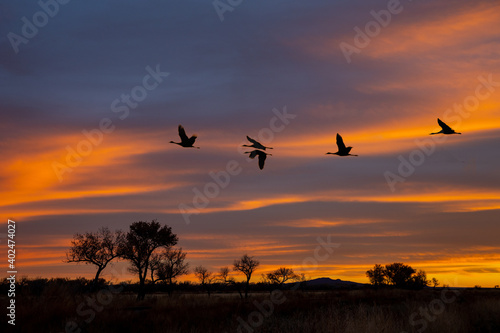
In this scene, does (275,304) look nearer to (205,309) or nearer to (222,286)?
(205,309)

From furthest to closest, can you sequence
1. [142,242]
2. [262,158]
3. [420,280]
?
[420,280]
[142,242]
[262,158]

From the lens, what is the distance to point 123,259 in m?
52.9

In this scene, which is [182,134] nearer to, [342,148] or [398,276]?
[342,148]

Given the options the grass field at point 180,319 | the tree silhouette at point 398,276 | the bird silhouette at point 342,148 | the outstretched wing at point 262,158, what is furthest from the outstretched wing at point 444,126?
the tree silhouette at point 398,276

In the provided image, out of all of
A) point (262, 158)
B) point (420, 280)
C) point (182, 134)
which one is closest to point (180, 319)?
point (262, 158)

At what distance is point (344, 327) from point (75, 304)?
946cm

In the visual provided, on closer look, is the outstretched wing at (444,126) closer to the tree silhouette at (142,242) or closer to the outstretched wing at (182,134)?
the outstretched wing at (182,134)

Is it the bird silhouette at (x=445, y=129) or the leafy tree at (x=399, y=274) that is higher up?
the bird silhouette at (x=445, y=129)

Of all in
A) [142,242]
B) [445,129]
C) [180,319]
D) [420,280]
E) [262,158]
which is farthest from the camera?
[420,280]

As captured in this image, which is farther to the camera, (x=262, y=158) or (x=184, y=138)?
(x=262, y=158)

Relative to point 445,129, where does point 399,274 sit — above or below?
below

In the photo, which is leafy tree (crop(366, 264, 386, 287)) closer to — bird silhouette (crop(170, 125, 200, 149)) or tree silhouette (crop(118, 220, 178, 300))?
tree silhouette (crop(118, 220, 178, 300))

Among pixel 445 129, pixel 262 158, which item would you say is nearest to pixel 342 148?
pixel 262 158

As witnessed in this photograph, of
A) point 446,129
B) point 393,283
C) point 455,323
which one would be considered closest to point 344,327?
point 455,323
